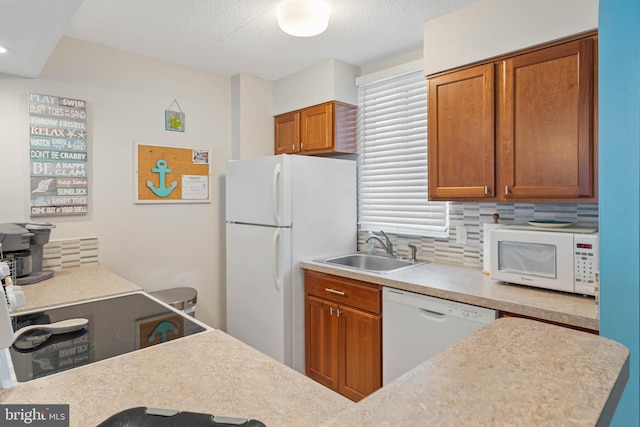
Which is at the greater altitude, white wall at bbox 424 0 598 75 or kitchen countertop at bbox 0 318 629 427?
white wall at bbox 424 0 598 75

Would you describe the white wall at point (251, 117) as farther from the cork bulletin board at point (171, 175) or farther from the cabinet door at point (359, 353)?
the cabinet door at point (359, 353)

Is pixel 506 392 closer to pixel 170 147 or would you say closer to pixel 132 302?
pixel 132 302

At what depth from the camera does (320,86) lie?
10.3 feet

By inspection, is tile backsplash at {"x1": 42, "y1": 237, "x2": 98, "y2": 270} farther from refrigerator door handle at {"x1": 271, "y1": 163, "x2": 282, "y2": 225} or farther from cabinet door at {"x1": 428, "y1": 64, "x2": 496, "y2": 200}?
cabinet door at {"x1": 428, "y1": 64, "x2": 496, "y2": 200}

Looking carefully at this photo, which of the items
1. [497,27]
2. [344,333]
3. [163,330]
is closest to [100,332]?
[163,330]

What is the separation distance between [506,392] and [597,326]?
122cm

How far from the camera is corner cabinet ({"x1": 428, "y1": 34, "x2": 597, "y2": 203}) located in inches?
71.2

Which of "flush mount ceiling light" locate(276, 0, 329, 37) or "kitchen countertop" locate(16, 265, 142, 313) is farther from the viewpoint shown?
"flush mount ceiling light" locate(276, 0, 329, 37)

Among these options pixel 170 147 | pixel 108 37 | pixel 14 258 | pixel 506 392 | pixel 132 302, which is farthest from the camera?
pixel 170 147

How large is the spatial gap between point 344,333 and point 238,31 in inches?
84.8

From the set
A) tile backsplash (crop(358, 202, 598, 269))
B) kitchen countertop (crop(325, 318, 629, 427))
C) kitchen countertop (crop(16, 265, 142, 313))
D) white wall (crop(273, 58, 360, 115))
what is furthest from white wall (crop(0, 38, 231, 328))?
kitchen countertop (crop(325, 318, 629, 427))

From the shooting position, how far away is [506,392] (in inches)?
24.0

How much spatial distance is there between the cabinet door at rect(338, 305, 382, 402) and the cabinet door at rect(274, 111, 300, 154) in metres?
1.58

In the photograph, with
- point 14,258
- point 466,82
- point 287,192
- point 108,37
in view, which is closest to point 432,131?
point 466,82
